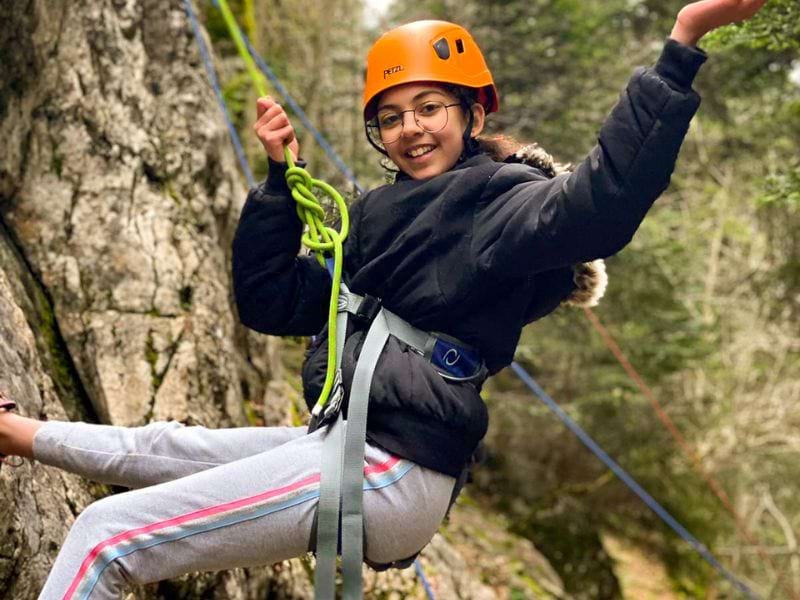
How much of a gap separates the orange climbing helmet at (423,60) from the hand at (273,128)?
0.94 feet

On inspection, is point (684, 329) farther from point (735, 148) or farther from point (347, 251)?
point (347, 251)

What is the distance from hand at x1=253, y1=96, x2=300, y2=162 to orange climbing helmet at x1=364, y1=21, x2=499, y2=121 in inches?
11.2

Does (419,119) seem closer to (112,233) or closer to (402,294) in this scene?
(402,294)

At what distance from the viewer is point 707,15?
6.10 feet

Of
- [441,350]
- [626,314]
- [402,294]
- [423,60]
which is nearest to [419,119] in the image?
[423,60]

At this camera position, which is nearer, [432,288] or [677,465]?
[432,288]

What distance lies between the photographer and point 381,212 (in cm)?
250

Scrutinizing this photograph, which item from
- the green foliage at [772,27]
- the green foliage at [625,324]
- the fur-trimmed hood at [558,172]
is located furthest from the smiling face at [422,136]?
the green foliage at [625,324]

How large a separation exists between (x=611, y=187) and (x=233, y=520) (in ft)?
4.27

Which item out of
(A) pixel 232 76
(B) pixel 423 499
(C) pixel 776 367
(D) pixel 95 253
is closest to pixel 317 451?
(B) pixel 423 499

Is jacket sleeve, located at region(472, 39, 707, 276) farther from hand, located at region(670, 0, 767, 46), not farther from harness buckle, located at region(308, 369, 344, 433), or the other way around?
harness buckle, located at region(308, 369, 344, 433)

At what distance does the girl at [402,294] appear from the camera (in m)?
1.97

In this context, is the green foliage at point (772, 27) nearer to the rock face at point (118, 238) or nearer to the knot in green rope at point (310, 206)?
the knot in green rope at point (310, 206)

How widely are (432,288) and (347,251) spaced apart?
43 cm
